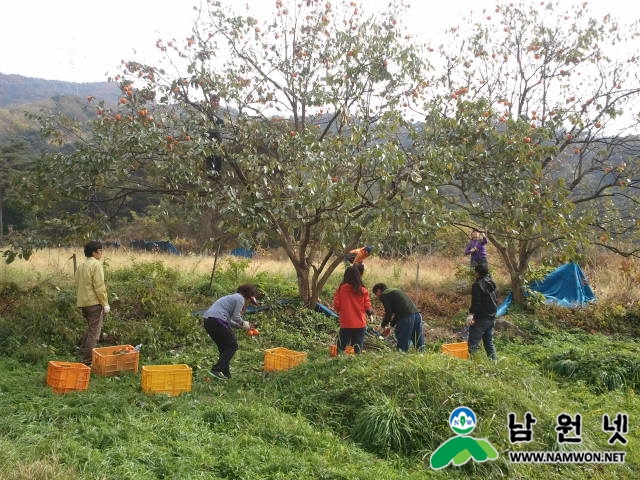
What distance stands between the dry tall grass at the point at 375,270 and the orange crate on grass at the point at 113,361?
411cm

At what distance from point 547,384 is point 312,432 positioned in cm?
324

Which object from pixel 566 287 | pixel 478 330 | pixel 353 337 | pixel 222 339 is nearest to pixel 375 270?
pixel 566 287

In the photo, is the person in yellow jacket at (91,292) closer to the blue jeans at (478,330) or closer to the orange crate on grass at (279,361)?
the orange crate on grass at (279,361)

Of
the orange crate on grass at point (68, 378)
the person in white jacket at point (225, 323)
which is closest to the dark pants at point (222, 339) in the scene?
the person in white jacket at point (225, 323)

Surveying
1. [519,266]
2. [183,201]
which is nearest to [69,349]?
[183,201]

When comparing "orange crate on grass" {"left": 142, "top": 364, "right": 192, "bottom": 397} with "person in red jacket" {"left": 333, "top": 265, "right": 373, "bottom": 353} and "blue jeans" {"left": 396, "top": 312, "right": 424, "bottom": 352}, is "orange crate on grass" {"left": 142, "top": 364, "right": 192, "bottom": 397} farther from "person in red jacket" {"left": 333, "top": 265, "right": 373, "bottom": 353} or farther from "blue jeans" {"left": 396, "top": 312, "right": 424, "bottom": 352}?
"blue jeans" {"left": 396, "top": 312, "right": 424, "bottom": 352}

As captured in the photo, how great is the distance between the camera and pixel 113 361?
20.0ft

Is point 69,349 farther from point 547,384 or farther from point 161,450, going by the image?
point 547,384

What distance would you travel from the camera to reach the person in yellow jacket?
6535mm

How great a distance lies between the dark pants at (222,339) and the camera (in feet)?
20.0

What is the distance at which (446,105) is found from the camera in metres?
10.4

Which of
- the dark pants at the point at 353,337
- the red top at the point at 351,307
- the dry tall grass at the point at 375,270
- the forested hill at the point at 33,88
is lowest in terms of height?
the dry tall grass at the point at 375,270

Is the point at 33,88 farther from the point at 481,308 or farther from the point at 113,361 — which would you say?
the point at 481,308

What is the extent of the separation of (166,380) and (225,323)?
3.24ft
